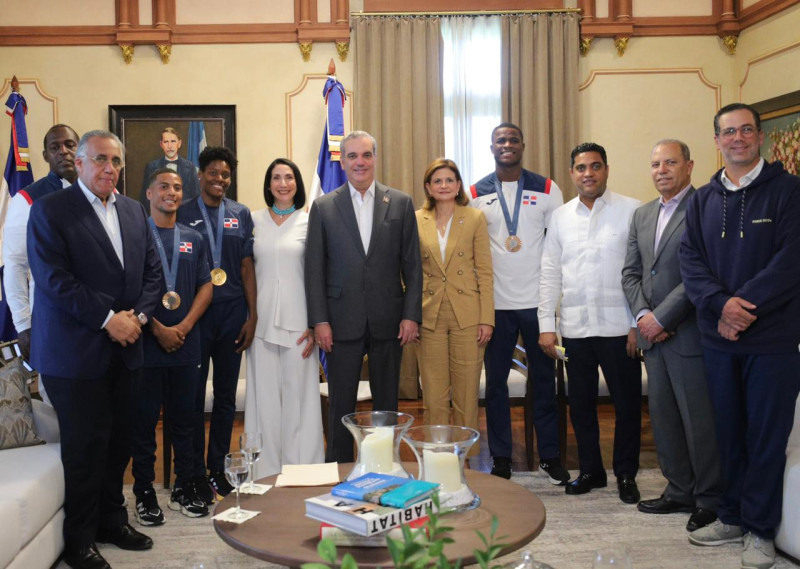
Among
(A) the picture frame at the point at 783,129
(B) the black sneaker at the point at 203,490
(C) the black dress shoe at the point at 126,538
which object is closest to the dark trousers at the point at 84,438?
(C) the black dress shoe at the point at 126,538

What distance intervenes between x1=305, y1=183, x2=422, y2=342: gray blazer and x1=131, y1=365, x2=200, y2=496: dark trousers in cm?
65

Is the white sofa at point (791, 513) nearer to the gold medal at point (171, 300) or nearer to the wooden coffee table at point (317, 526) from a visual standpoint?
the wooden coffee table at point (317, 526)

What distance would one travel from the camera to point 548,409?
12.9 ft

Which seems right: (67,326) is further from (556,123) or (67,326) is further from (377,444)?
(556,123)

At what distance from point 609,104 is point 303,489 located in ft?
15.5

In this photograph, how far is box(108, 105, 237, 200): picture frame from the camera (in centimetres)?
586

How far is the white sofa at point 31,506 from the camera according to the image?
2395 millimetres

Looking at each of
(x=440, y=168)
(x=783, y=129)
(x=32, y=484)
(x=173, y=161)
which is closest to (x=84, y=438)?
(x=32, y=484)

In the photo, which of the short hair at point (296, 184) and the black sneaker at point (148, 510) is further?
the short hair at point (296, 184)

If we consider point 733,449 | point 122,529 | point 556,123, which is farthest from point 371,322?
point 556,123

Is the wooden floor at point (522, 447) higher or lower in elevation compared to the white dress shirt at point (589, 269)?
lower

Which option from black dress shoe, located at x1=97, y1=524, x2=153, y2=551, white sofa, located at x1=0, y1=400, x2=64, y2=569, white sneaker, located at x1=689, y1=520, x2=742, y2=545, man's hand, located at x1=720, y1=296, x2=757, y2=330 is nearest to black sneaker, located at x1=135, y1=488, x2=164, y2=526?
black dress shoe, located at x1=97, y1=524, x2=153, y2=551

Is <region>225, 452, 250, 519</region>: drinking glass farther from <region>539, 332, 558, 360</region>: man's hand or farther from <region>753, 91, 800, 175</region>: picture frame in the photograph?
<region>753, 91, 800, 175</region>: picture frame

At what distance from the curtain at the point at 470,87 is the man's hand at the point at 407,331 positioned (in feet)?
9.25
